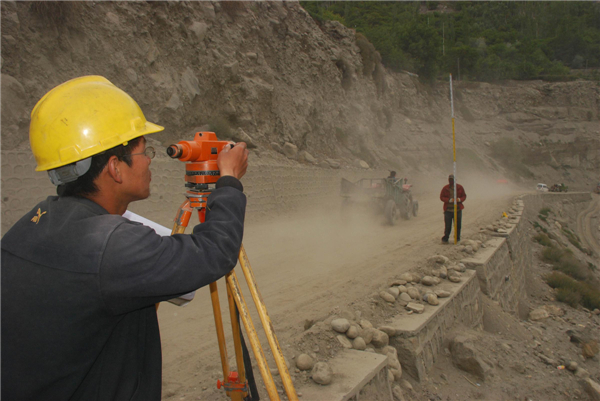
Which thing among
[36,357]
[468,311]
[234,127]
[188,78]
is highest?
[188,78]

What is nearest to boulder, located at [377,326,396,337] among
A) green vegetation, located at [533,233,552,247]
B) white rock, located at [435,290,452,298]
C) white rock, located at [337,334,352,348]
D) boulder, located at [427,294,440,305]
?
white rock, located at [337,334,352,348]

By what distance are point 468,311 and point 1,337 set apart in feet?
18.5

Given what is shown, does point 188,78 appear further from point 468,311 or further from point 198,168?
point 198,168

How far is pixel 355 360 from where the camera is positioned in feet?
9.75

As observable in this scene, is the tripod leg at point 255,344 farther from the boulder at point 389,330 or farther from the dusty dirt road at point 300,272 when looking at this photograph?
the boulder at point 389,330

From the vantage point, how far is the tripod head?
5.46 feet

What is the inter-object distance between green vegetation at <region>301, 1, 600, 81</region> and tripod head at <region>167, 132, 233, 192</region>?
88.7 feet

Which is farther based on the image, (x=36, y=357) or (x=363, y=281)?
(x=363, y=281)

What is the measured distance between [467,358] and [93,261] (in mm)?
4238

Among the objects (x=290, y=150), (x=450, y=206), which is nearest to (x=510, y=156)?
(x=290, y=150)

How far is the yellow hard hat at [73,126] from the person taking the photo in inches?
47.0

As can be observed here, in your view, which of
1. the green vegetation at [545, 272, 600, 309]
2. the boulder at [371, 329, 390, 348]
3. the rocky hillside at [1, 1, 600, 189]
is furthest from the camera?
the rocky hillside at [1, 1, 600, 189]

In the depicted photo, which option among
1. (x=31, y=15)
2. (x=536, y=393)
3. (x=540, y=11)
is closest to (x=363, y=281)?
(x=536, y=393)

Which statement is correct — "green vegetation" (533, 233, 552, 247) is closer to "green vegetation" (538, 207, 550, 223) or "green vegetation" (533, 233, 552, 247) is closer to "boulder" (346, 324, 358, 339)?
"green vegetation" (538, 207, 550, 223)
